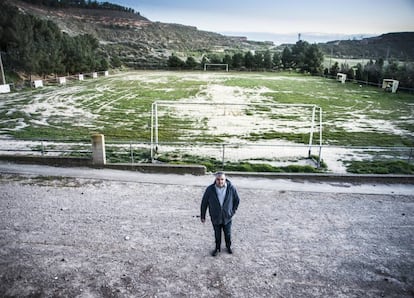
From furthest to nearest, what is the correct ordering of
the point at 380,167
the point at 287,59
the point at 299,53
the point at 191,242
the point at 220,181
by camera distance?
the point at 287,59 → the point at 299,53 → the point at 380,167 → the point at 191,242 → the point at 220,181

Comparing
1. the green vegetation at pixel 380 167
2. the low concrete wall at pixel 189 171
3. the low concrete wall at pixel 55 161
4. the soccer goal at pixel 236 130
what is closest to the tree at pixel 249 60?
the soccer goal at pixel 236 130

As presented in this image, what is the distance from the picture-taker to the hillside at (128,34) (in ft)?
292

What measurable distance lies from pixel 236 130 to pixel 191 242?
12750 mm

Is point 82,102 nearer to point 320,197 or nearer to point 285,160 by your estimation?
point 285,160

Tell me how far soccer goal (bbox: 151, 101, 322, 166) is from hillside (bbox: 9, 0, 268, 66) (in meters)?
58.0

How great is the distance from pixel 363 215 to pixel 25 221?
9.09 m

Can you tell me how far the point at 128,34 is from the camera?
110625mm

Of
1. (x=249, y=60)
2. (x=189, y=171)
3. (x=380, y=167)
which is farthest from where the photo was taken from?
(x=249, y=60)

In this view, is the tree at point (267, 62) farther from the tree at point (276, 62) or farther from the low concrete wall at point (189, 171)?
the low concrete wall at point (189, 171)

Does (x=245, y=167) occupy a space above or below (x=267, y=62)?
below

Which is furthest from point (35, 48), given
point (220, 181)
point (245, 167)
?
point (220, 181)

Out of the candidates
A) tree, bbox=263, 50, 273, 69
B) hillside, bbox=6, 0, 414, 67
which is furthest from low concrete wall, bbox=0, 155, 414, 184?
tree, bbox=263, 50, 273, 69

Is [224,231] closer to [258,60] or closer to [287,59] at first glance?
[258,60]

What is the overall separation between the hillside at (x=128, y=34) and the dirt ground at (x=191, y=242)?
71996mm
